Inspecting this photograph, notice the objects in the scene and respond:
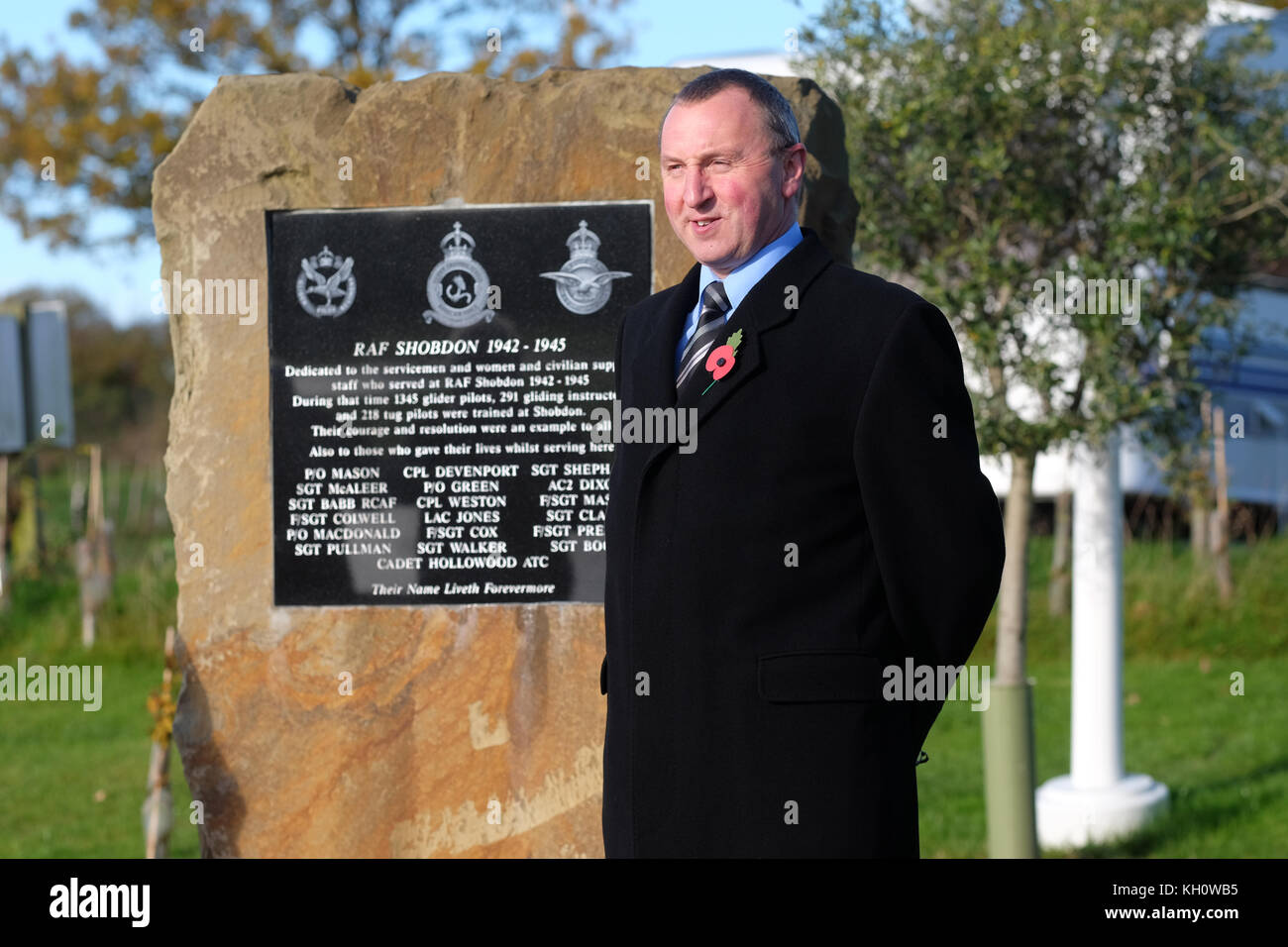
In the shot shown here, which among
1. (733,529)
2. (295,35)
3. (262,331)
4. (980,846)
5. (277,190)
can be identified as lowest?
(980,846)

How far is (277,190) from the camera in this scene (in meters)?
4.39

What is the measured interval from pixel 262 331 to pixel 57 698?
6.12 metres

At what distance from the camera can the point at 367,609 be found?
4324mm

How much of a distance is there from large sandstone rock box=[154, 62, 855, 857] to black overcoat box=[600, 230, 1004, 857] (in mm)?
1726

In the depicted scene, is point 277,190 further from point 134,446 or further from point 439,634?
point 134,446

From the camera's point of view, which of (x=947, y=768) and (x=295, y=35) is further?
(x=295, y=35)

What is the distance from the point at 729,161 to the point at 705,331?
335mm

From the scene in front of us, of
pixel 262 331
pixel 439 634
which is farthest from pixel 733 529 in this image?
pixel 262 331

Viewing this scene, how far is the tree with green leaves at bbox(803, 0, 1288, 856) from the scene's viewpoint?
5379 mm
